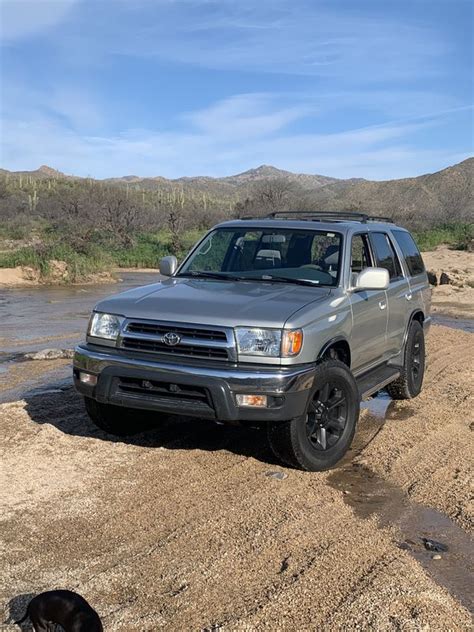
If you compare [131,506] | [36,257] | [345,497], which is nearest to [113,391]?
[131,506]

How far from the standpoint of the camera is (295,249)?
6.48 m

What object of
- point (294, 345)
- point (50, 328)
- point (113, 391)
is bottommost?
point (50, 328)

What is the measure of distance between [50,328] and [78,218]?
28.9 m

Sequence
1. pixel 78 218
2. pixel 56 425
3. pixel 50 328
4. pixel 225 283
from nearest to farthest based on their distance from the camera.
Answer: pixel 225 283, pixel 56 425, pixel 50 328, pixel 78 218

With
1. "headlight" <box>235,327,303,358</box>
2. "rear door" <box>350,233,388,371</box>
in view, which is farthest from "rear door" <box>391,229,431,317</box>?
"headlight" <box>235,327,303,358</box>

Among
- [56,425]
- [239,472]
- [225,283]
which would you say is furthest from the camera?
[56,425]

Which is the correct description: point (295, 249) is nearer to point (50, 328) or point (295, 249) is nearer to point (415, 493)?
point (415, 493)

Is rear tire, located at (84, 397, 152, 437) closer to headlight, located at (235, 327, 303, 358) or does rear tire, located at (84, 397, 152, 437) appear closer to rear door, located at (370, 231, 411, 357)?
headlight, located at (235, 327, 303, 358)

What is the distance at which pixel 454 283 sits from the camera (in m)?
21.6

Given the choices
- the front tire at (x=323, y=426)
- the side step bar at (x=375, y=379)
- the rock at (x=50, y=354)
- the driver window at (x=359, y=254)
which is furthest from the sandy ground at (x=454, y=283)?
the front tire at (x=323, y=426)

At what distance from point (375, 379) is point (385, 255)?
146cm

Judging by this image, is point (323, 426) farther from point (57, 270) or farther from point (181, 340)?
point (57, 270)

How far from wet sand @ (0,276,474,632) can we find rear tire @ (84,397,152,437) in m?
0.11

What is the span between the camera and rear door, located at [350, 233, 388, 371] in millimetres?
6137
